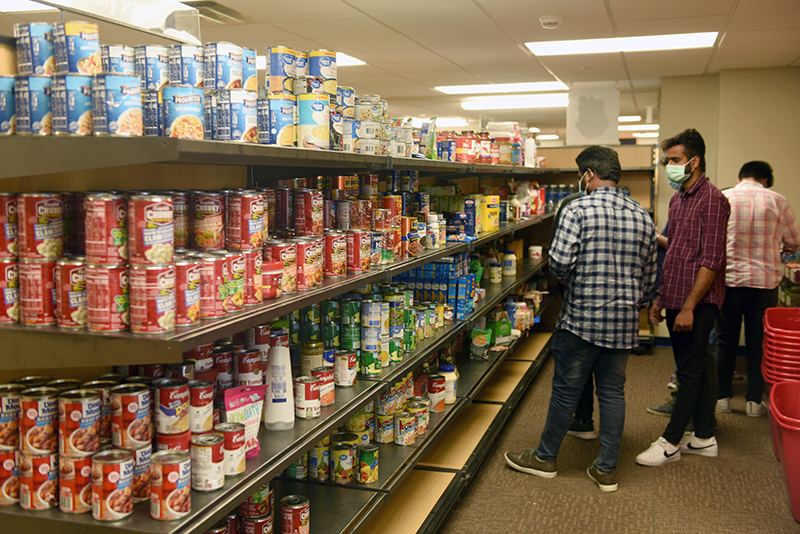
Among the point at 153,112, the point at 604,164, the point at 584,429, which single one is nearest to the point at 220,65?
the point at 153,112

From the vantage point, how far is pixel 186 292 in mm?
1562

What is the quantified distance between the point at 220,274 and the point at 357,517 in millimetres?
1196

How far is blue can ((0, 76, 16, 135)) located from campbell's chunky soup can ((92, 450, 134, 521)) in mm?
788

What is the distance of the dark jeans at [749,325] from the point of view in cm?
483

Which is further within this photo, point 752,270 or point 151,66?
point 752,270

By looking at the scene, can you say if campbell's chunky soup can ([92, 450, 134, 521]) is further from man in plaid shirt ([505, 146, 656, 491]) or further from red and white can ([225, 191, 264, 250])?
man in plaid shirt ([505, 146, 656, 491])

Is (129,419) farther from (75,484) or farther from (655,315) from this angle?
(655,315)

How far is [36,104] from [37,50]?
13 cm

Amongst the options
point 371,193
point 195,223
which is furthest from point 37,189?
point 371,193

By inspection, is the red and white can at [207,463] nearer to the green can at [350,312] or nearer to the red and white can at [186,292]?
the red and white can at [186,292]

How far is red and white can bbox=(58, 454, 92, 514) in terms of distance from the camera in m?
1.53

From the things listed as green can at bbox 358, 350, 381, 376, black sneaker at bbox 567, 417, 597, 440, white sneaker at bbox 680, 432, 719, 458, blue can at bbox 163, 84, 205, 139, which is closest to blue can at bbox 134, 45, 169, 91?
blue can at bbox 163, 84, 205, 139

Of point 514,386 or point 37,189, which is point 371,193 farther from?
point 514,386

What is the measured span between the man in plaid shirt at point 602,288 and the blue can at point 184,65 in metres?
2.32
